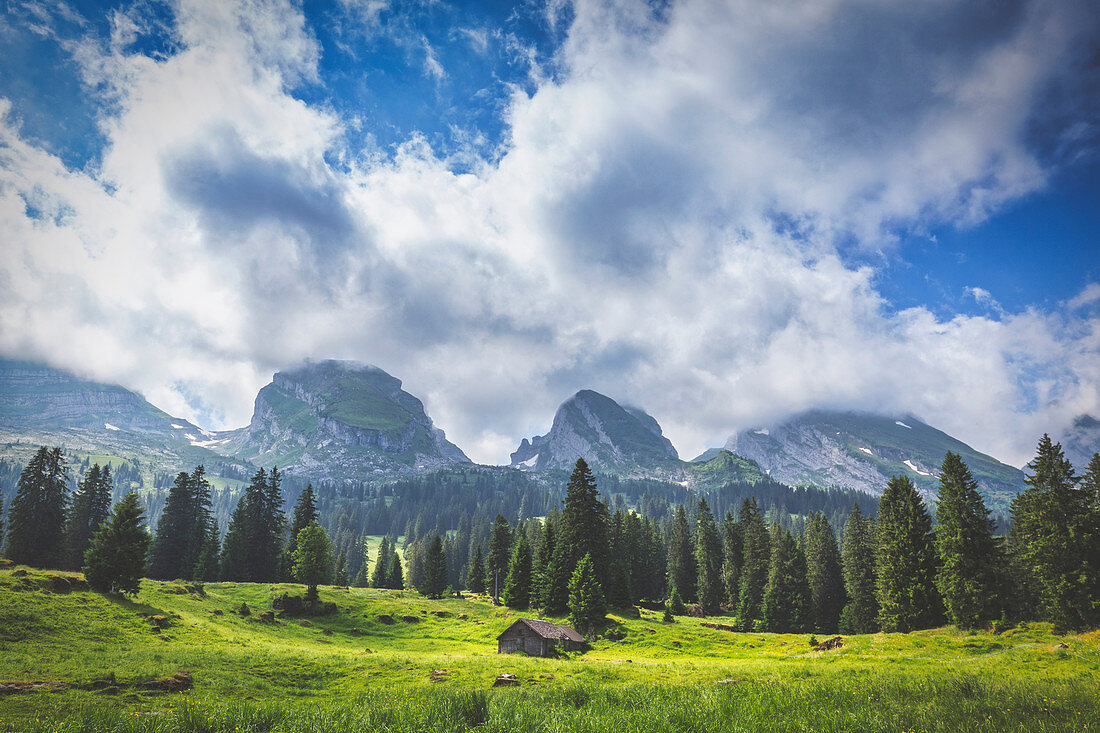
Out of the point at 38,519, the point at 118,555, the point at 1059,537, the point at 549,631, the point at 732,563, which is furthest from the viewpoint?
the point at 732,563

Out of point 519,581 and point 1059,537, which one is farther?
point 519,581

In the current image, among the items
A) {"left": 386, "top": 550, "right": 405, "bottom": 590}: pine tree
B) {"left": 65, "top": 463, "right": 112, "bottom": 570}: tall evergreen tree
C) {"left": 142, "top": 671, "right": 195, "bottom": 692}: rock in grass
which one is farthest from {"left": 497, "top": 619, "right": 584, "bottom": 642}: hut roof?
{"left": 386, "top": 550, "right": 405, "bottom": 590}: pine tree

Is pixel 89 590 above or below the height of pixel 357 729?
below

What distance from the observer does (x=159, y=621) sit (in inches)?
1766

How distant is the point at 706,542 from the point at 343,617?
66.7m

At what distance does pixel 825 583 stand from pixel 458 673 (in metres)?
67.7

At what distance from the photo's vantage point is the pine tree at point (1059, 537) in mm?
38406

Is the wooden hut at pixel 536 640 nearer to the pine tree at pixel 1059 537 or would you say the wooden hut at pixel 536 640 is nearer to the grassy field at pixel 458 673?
the grassy field at pixel 458 673

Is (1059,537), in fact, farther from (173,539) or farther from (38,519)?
(38,519)

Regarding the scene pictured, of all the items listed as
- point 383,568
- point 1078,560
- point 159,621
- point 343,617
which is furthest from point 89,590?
point 1078,560

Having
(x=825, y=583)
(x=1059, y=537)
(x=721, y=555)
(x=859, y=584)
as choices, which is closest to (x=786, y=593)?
(x=859, y=584)

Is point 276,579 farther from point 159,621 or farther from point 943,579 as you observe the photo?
point 943,579

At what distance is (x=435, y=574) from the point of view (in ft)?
321

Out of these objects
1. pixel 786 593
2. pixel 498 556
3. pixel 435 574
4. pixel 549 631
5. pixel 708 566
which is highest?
pixel 708 566
